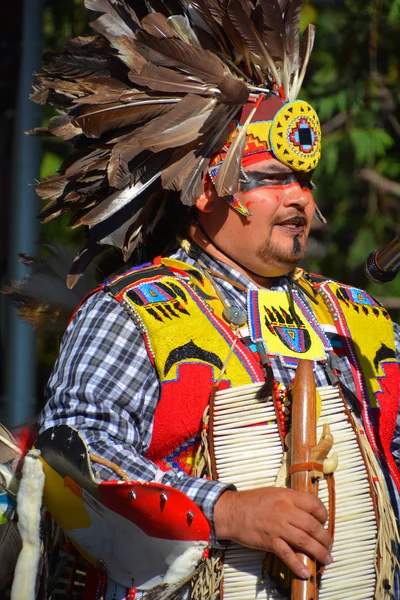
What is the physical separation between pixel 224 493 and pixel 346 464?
429mm

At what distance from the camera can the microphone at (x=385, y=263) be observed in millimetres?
2484

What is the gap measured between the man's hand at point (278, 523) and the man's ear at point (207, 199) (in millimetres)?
1067

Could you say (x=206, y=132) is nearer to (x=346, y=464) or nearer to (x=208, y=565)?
(x=346, y=464)

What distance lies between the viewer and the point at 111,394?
2.60 m

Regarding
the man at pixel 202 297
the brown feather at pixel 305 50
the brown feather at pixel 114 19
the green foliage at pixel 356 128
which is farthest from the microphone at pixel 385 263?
the green foliage at pixel 356 128

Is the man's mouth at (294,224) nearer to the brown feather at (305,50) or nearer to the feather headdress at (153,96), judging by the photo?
the feather headdress at (153,96)

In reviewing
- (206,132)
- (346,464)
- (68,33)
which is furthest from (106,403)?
(68,33)

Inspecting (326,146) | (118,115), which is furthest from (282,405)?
(326,146)

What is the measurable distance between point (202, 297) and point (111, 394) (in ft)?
1.55

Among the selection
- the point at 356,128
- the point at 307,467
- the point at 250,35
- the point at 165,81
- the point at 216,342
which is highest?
the point at 250,35

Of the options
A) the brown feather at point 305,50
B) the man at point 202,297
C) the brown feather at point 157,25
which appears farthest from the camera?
the brown feather at point 305,50

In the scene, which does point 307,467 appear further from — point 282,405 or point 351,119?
point 351,119

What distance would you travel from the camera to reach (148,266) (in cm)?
303

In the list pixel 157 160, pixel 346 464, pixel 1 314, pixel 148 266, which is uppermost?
pixel 157 160
